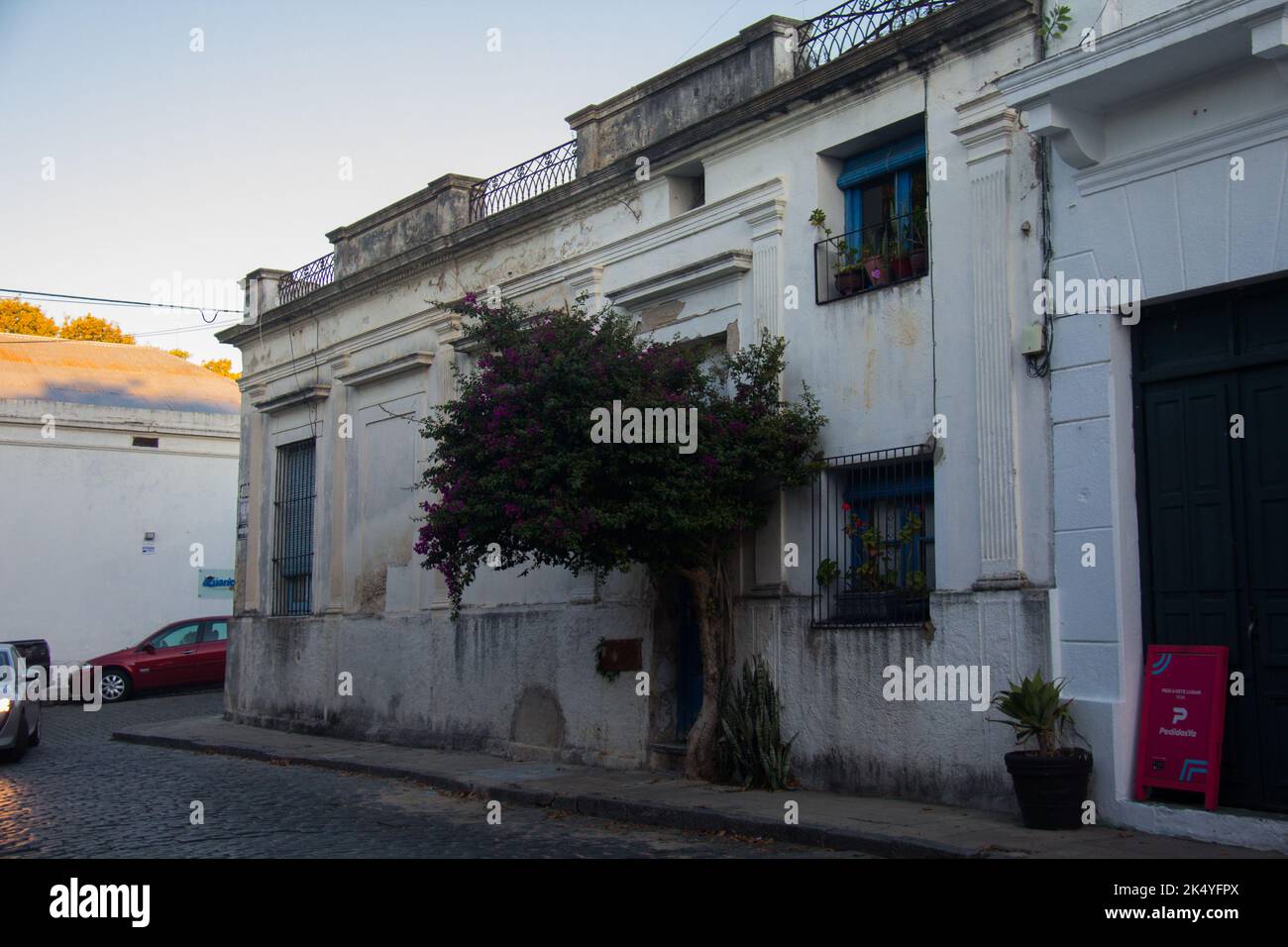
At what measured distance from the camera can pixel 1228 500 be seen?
8930 mm

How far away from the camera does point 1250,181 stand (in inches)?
345

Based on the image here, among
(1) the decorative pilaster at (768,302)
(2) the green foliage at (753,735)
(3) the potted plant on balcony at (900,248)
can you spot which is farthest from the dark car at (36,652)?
(3) the potted plant on balcony at (900,248)

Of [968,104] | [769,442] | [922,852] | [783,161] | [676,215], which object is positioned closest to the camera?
[922,852]

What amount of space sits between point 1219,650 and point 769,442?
4030 mm

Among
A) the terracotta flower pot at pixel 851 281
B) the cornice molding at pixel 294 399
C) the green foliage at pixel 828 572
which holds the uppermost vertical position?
the cornice molding at pixel 294 399

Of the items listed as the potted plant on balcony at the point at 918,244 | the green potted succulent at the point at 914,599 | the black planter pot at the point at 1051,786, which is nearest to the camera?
the black planter pot at the point at 1051,786

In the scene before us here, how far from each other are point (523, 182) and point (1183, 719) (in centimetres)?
1023

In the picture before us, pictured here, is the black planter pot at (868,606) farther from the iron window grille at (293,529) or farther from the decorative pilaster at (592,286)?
the iron window grille at (293,529)

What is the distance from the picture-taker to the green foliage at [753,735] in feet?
37.6

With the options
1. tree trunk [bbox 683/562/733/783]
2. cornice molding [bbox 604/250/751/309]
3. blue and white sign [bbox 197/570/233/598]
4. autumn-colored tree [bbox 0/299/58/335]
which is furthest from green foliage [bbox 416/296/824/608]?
autumn-colored tree [bbox 0/299/58/335]

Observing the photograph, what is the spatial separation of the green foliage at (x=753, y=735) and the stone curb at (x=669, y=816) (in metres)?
1.20
